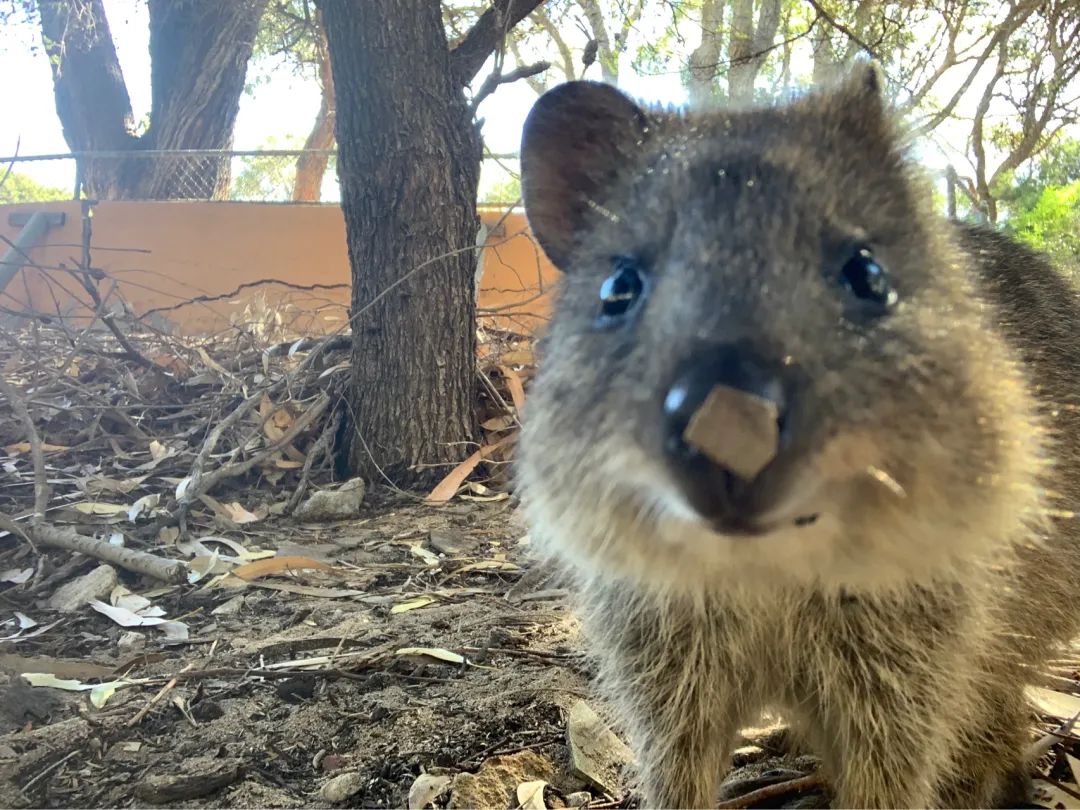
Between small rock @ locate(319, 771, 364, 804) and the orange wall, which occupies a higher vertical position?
the orange wall

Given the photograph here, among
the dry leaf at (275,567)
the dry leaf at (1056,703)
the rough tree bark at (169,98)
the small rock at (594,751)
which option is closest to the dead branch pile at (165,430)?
the dry leaf at (275,567)

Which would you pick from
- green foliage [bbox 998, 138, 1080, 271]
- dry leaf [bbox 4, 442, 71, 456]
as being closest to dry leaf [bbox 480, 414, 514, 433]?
dry leaf [bbox 4, 442, 71, 456]

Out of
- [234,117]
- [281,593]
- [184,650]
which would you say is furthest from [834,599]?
[234,117]

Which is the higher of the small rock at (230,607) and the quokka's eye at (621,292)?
the quokka's eye at (621,292)

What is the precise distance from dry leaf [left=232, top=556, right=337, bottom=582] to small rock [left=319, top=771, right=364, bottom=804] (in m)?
1.27

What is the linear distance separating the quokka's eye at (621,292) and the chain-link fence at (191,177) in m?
4.24

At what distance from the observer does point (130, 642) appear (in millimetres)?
2311

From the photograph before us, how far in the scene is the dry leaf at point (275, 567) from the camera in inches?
111

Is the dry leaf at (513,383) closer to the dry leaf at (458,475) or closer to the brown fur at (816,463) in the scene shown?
the dry leaf at (458,475)

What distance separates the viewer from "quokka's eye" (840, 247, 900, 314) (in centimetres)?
106

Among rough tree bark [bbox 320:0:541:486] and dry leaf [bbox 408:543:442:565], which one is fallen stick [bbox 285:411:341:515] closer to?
rough tree bark [bbox 320:0:541:486]

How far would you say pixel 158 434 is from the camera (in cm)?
413

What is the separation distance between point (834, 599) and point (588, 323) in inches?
23.8

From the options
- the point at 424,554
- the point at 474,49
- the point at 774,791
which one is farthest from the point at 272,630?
the point at 474,49
